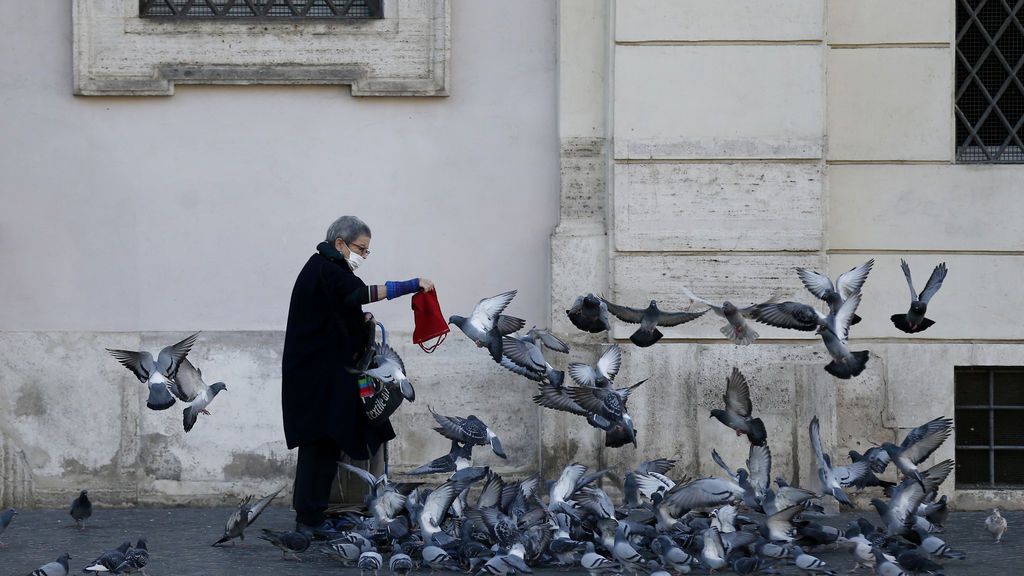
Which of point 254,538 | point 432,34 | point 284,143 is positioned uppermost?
point 432,34

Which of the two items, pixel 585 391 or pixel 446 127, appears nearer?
pixel 585 391

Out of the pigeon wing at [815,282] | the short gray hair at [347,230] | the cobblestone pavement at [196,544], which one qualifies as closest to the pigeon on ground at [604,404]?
the pigeon wing at [815,282]

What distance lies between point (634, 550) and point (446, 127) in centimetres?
334

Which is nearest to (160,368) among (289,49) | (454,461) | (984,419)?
(454,461)

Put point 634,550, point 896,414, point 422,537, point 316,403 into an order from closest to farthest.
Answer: point 634,550 < point 422,537 < point 316,403 < point 896,414

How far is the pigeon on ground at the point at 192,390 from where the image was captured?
826 centimetres

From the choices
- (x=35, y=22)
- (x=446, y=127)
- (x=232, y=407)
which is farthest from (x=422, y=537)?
(x=35, y=22)

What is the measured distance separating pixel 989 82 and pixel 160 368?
515 cm

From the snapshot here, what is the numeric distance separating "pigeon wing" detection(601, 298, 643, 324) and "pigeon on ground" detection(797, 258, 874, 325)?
0.92m

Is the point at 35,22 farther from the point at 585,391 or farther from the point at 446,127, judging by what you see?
the point at 585,391

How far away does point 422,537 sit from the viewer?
7.28 metres

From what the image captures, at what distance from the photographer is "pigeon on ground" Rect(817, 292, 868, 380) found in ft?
25.9

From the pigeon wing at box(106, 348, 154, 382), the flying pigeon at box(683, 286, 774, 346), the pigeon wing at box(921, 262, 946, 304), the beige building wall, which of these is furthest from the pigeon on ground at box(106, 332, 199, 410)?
the pigeon wing at box(921, 262, 946, 304)

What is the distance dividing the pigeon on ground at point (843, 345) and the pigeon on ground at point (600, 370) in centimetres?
121
